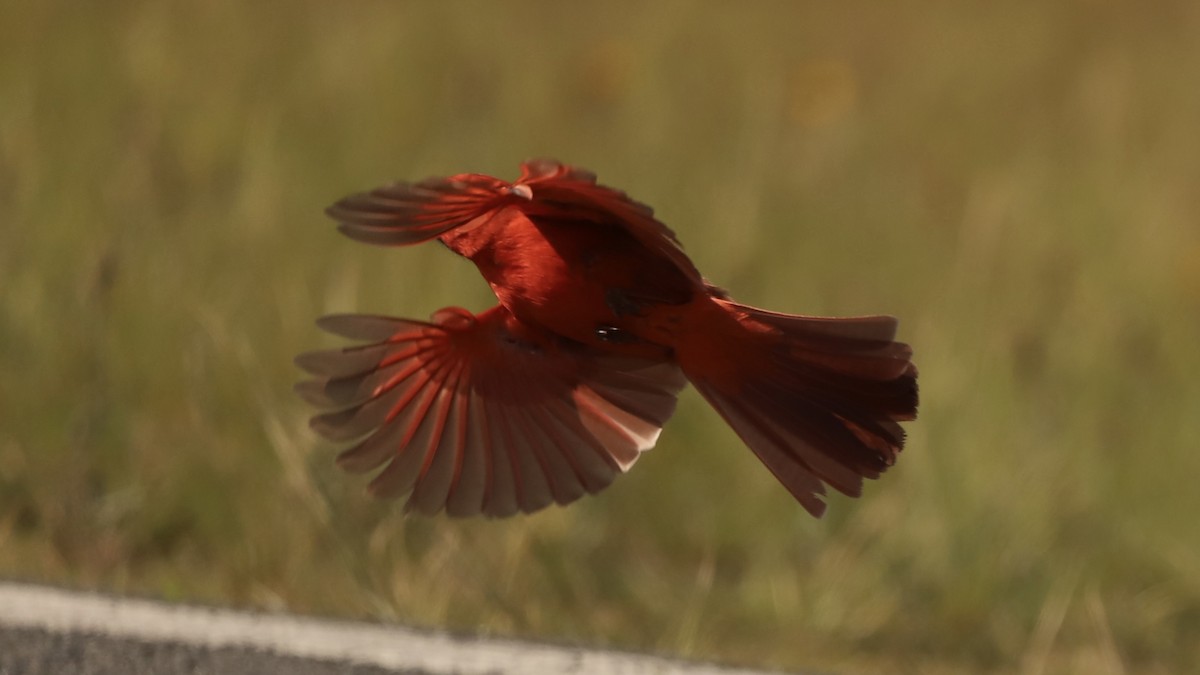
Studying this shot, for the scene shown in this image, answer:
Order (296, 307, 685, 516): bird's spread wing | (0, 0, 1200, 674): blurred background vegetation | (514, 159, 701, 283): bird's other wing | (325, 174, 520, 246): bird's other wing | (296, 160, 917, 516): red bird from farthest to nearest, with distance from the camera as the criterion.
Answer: (0, 0, 1200, 674): blurred background vegetation
(296, 307, 685, 516): bird's spread wing
(296, 160, 917, 516): red bird
(325, 174, 520, 246): bird's other wing
(514, 159, 701, 283): bird's other wing

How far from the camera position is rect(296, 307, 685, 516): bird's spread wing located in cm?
289

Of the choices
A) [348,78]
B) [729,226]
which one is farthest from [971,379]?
[348,78]

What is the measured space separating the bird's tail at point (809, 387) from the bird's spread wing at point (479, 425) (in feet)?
1.16

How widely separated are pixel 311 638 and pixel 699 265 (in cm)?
229

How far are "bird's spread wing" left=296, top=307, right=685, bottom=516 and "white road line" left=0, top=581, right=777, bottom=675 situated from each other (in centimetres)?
27

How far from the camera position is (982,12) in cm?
738

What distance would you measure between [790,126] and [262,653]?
4034 millimetres

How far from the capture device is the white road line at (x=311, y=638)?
2914mm

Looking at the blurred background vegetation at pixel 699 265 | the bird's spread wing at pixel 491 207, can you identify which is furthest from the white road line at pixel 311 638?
the bird's spread wing at pixel 491 207

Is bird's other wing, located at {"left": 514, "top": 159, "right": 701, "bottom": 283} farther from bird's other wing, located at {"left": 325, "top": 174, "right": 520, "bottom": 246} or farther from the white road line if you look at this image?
the white road line

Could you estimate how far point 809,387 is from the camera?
252cm

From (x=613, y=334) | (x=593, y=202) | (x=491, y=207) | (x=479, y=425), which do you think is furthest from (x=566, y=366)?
(x=593, y=202)

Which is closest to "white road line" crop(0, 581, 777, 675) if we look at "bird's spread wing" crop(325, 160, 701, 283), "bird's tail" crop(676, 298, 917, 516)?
"bird's tail" crop(676, 298, 917, 516)

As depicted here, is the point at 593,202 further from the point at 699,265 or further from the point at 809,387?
the point at 699,265
